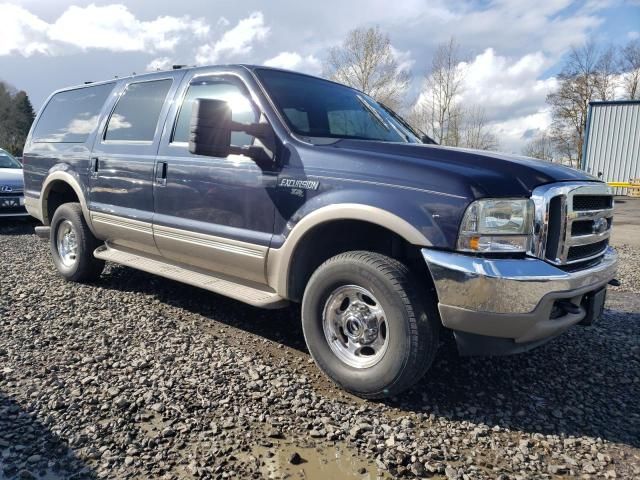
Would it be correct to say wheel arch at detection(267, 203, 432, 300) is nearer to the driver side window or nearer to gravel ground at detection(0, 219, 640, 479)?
→ gravel ground at detection(0, 219, 640, 479)

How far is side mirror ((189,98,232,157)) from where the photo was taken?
3002 millimetres

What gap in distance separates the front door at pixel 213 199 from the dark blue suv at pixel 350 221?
12mm

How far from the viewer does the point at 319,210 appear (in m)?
3.01

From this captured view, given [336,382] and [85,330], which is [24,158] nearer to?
[85,330]

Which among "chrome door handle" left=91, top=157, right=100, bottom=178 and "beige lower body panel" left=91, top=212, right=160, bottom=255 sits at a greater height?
"chrome door handle" left=91, top=157, right=100, bottom=178

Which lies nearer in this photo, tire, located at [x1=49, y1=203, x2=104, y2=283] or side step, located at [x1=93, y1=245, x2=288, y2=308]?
side step, located at [x1=93, y1=245, x2=288, y2=308]

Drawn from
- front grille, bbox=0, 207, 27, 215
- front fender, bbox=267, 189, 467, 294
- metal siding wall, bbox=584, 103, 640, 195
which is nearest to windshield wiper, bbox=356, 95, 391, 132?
front fender, bbox=267, 189, 467, 294

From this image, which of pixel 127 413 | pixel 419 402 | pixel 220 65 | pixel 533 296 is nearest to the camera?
pixel 533 296

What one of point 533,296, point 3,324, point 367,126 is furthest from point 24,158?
point 533,296

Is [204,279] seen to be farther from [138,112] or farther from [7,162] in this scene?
[7,162]

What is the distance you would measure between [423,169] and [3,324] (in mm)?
3532

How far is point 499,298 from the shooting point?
2.48 meters

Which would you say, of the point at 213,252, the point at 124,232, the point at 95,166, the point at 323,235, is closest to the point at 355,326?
the point at 323,235

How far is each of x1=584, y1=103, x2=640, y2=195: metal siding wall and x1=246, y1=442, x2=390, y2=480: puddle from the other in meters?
22.2
